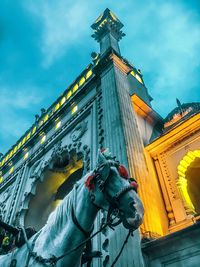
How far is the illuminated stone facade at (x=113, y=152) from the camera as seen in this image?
27.7 ft

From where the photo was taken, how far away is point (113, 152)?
9508mm

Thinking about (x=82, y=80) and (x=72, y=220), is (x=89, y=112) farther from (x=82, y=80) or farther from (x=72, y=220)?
(x=72, y=220)

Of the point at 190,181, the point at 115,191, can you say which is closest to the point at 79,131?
the point at 190,181

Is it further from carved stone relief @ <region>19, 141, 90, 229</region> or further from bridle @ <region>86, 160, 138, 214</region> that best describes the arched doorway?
bridle @ <region>86, 160, 138, 214</region>

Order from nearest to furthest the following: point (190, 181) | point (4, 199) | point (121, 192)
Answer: point (121, 192) → point (190, 181) → point (4, 199)

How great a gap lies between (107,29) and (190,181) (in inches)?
420

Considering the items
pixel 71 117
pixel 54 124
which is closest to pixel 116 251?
pixel 71 117

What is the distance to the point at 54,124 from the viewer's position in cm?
1764

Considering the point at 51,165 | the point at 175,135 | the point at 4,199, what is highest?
the point at 4,199

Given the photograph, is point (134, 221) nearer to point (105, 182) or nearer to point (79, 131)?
point (105, 182)

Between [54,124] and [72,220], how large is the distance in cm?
1367

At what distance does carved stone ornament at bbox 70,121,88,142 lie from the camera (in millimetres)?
13400

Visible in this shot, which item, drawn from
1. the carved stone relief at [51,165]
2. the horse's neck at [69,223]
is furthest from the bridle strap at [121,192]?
the carved stone relief at [51,165]

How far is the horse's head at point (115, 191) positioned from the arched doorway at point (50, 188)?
32.9 feet
